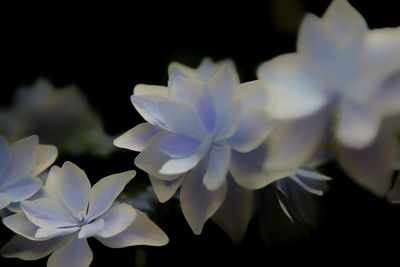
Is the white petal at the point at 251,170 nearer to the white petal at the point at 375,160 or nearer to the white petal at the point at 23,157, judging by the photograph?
the white petal at the point at 375,160

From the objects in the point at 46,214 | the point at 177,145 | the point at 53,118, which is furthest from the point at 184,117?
the point at 53,118

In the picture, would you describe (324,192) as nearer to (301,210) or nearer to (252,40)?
(301,210)

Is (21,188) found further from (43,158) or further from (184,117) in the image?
(184,117)

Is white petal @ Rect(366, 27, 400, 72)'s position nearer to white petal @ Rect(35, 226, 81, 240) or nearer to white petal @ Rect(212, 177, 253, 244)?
white petal @ Rect(212, 177, 253, 244)

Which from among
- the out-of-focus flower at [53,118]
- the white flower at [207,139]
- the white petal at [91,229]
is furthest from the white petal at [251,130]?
the out-of-focus flower at [53,118]

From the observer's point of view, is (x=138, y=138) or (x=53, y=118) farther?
(x=53, y=118)

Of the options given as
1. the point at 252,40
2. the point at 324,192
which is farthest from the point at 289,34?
the point at 324,192

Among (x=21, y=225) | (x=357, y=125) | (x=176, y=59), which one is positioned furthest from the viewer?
(x=176, y=59)

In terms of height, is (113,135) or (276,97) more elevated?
(276,97)
